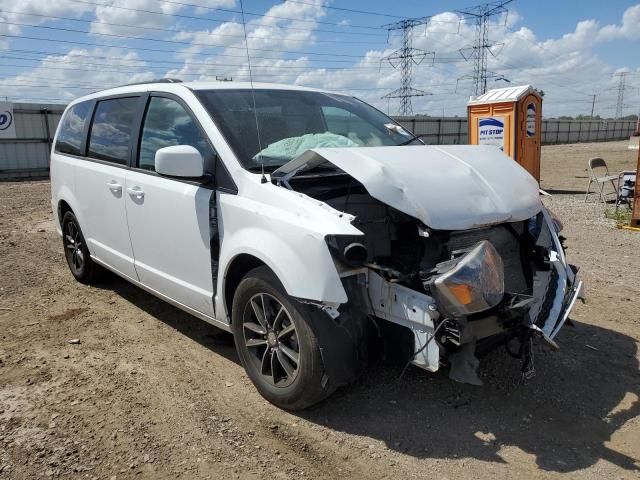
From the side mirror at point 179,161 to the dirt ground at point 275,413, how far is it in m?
1.40

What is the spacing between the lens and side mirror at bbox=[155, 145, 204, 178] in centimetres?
322

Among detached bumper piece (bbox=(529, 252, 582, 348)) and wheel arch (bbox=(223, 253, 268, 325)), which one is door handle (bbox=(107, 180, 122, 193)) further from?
detached bumper piece (bbox=(529, 252, 582, 348))

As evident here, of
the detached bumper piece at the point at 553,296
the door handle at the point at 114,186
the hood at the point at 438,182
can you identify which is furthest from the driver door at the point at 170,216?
the detached bumper piece at the point at 553,296

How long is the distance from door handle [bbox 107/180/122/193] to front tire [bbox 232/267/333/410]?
1645mm

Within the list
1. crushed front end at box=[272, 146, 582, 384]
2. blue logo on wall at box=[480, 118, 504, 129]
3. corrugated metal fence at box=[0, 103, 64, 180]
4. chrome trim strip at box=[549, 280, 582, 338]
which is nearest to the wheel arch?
crushed front end at box=[272, 146, 582, 384]

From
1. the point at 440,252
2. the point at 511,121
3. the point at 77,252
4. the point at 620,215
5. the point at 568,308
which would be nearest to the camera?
the point at 440,252

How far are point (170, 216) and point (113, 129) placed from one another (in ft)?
4.55

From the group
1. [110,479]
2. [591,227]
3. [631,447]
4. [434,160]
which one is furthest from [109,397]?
[591,227]

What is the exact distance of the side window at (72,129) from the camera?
5.23 metres

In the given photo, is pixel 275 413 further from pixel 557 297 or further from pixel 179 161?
pixel 557 297

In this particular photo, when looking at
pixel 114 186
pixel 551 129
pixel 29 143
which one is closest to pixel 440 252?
pixel 114 186

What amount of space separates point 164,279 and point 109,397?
90 cm

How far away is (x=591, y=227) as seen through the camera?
8.55 metres

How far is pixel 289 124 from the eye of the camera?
383cm
